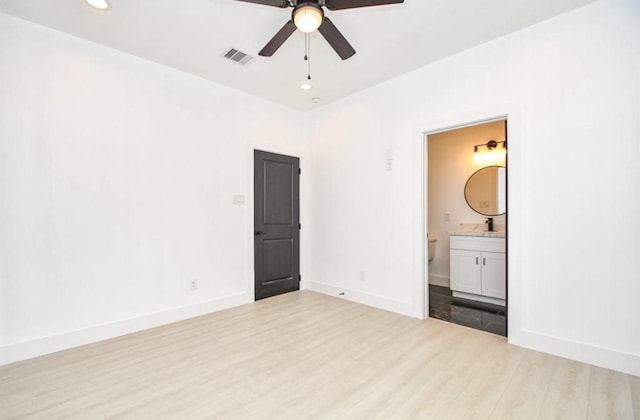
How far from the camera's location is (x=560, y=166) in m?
2.49

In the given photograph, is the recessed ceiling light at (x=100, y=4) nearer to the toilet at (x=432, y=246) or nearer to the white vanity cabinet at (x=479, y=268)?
the white vanity cabinet at (x=479, y=268)

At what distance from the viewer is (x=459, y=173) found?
4.69 meters

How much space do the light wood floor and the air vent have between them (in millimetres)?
2925

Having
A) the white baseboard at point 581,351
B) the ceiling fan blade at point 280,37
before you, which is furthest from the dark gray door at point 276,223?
the white baseboard at point 581,351

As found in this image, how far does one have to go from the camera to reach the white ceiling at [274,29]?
2.38m

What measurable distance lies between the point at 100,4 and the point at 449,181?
4.76 metres

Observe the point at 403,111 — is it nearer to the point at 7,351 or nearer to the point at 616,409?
the point at 616,409

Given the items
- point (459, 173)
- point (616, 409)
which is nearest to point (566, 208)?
point (616, 409)

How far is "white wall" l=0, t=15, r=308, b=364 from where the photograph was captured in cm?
251

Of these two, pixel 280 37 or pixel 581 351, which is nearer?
pixel 280 37

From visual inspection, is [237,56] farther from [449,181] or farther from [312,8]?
[449,181]

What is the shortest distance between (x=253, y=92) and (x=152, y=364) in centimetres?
338

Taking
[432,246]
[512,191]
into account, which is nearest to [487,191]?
[432,246]

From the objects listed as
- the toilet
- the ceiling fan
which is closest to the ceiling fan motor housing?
the ceiling fan
